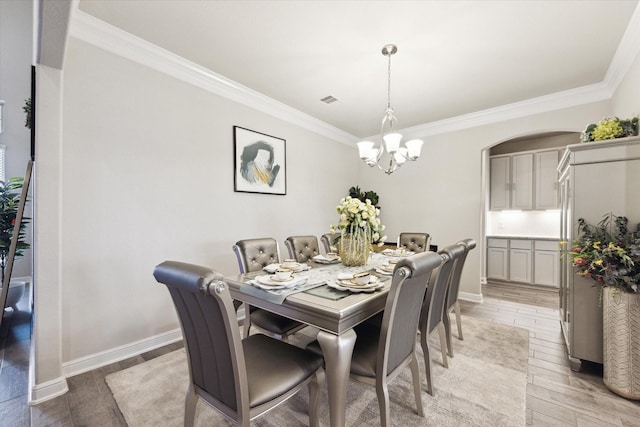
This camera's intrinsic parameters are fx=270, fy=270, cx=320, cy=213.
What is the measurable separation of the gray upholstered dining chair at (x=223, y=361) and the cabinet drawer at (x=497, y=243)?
5.05 m

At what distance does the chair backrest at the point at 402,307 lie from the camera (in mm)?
1332

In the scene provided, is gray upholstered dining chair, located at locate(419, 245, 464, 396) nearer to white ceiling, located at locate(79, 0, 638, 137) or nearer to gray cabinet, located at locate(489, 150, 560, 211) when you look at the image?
white ceiling, located at locate(79, 0, 638, 137)

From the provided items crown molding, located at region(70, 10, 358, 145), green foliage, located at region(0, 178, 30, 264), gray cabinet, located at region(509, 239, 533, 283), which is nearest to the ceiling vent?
crown molding, located at region(70, 10, 358, 145)

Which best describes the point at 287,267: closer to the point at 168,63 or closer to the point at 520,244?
the point at 168,63

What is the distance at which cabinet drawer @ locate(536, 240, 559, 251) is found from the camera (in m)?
4.60

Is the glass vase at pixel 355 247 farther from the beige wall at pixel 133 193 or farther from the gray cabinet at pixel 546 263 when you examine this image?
the gray cabinet at pixel 546 263

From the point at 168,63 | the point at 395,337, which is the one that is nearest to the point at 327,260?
the point at 395,337

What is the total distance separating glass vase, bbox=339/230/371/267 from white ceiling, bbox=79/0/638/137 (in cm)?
172

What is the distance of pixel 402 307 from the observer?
4.71 feet

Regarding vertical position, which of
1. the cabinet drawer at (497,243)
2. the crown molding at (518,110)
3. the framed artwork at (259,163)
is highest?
the crown molding at (518,110)

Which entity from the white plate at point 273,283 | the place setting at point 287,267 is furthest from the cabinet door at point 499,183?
the white plate at point 273,283

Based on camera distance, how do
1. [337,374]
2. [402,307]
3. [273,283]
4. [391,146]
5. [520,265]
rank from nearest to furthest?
[337,374], [402,307], [273,283], [391,146], [520,265]

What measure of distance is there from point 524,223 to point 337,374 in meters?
5.63

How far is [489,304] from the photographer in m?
3.94
